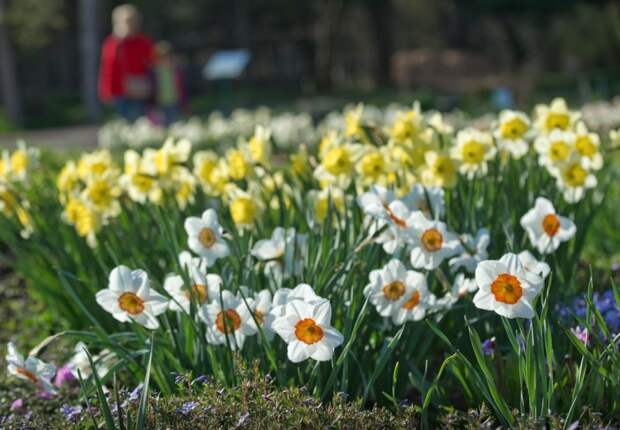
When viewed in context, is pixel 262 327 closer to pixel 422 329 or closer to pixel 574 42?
pixel 422 329

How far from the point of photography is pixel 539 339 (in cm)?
203

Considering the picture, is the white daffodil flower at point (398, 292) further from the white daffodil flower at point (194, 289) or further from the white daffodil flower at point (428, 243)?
the white daffodil flower at point (194, 289)

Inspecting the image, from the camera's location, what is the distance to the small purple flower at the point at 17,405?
258 centimetres

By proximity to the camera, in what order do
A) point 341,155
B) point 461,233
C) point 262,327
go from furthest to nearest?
point 341,155 → point 461,233 → point 262,327

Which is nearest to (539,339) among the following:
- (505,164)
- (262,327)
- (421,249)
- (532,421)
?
(532,421)

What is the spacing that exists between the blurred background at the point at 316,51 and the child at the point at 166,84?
3234 mm

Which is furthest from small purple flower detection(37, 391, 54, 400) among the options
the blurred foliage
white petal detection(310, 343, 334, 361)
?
the blurred foliage

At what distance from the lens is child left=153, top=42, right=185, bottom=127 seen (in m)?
10.2

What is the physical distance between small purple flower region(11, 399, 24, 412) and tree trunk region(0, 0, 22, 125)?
754 inches

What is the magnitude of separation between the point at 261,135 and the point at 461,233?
0.79 meters

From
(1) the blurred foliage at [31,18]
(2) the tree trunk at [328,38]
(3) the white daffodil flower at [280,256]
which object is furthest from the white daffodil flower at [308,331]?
(2) the tree trunk at [328,38]

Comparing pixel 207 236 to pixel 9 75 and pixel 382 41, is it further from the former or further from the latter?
pixel 382 41

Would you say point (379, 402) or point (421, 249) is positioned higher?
point (421, 249)

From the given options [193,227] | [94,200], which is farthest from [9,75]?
[193,227]
